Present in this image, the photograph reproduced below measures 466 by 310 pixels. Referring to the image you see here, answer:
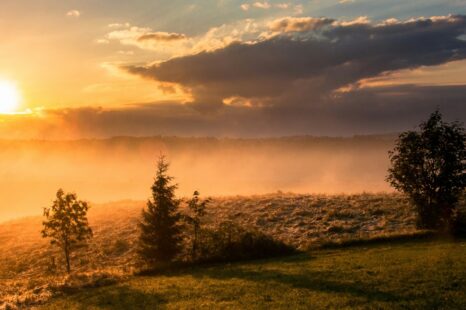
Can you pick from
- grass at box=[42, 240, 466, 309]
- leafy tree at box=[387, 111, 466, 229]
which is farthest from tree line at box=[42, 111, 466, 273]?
grass at box=[42, 240, 466, 309]

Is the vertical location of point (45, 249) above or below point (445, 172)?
below

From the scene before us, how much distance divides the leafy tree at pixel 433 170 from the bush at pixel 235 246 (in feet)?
53.9

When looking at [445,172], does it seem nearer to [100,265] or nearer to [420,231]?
[420,231]

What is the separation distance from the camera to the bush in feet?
155

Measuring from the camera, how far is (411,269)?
34.0m

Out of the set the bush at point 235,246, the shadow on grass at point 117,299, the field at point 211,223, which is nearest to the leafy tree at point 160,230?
the field at point 211,223

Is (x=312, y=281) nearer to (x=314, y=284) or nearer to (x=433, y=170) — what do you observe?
(x=314, y=284)

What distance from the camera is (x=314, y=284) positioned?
32.5m

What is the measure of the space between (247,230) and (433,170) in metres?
23.0

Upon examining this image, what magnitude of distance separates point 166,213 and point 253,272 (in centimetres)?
1309

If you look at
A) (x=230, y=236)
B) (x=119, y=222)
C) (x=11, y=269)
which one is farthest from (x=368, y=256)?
(x=119, y=222)

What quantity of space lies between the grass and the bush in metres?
2.93

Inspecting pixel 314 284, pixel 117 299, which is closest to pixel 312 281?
pixel 314 284

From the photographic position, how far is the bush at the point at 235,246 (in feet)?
155
